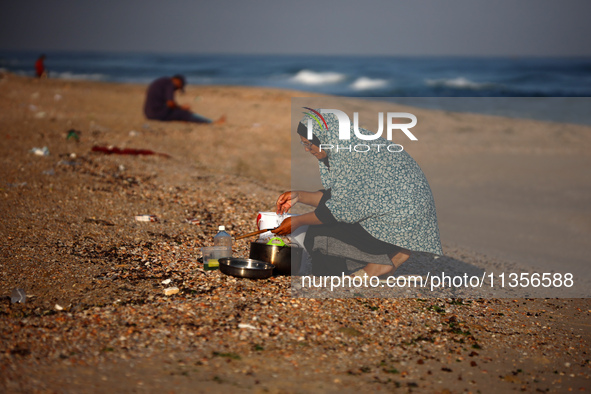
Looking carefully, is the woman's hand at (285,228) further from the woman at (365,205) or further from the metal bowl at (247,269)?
the metal bowl at (247,269)

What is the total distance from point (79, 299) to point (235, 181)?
413 centimetres

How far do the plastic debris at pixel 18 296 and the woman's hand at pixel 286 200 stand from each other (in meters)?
2.07

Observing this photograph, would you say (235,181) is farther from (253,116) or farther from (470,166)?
(253,116)

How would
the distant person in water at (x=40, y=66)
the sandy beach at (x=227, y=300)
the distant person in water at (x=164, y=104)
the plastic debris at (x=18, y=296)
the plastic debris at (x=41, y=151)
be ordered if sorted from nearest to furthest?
the sandy beach at (x=227, y=300) < the plastic debris at (x=18, y=296) < the plastic debris at (x=41, y=151) < the distant person in water at (x=164, y=104) < the distant person in water at (x=40, y=66)

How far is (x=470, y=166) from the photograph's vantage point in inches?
399

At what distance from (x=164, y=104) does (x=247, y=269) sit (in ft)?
29.3

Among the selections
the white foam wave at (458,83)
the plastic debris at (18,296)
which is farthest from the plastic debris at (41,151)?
the white foam wave at (458,83)

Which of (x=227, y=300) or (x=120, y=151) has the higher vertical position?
(x=120, y=151)

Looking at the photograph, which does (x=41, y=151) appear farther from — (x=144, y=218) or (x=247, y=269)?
(x=247, y=269)

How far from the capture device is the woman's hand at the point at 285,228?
4.64 metres

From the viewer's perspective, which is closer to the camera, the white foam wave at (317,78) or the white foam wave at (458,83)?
the white foam wave at (458,83)

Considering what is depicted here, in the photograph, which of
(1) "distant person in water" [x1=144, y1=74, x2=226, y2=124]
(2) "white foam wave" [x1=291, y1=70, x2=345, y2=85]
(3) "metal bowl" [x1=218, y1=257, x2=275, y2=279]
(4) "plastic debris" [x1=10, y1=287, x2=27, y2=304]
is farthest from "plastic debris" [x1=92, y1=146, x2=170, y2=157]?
(2) "white foam wave" [x1=291, y1=70, x2=345, y2=85]

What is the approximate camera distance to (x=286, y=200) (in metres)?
4.71

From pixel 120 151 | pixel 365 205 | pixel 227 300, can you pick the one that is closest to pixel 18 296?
pixel 227 300
